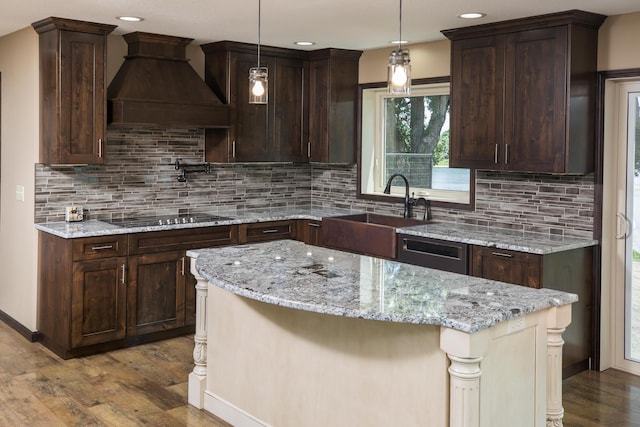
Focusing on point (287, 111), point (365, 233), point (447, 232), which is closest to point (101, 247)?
point (365, 233)

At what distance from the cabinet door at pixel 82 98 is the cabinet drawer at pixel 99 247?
24.1 inches

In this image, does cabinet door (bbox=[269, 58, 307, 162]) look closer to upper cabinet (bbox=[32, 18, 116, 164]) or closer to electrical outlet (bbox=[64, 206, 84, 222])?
upper cabinet (bbox=[32, 18, 116, 164])

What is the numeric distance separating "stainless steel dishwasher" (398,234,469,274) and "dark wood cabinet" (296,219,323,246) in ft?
3.35

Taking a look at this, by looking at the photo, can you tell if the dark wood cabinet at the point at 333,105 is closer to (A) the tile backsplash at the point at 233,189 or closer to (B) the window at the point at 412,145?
(B) the window at the point at 412,145

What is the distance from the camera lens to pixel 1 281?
19.0 feet

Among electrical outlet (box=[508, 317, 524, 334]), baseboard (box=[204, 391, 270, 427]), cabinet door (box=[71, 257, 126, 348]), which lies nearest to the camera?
electrical outlet (box=[508, 317, 524, 334])

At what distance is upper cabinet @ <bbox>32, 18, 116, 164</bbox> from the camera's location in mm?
4934

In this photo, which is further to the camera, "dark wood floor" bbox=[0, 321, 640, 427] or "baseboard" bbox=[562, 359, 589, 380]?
"baseboard" bbox=[562, 359, 589, 380]

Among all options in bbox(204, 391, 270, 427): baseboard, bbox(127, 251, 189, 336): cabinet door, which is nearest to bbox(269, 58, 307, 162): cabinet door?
bbox(127, 251, 189, 336): cabinet door

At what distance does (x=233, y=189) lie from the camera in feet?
20.9

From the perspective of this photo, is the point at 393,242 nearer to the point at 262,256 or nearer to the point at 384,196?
the point at 384,196

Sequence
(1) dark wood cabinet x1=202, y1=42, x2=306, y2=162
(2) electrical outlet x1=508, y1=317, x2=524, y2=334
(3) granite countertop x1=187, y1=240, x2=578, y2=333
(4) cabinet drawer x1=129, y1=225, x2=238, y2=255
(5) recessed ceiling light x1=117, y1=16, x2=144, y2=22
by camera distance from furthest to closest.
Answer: (1) dark wood cabinet x1=202, y1=42, x2=306, y2=162, (4) cabinet drawer x1=129, y1=225, x2=238, y2=255, (5) recessed ceiling light x1=117, y1=16, x2=144, y2=22, (2) electrical outlet x1=508, y1=317, x2=524, y2=334, (3) granite countertop x1=187, y1=240, x2=578, y2=333

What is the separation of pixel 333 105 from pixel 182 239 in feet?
6.22

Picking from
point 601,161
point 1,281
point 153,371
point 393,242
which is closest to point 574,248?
point 601,161
